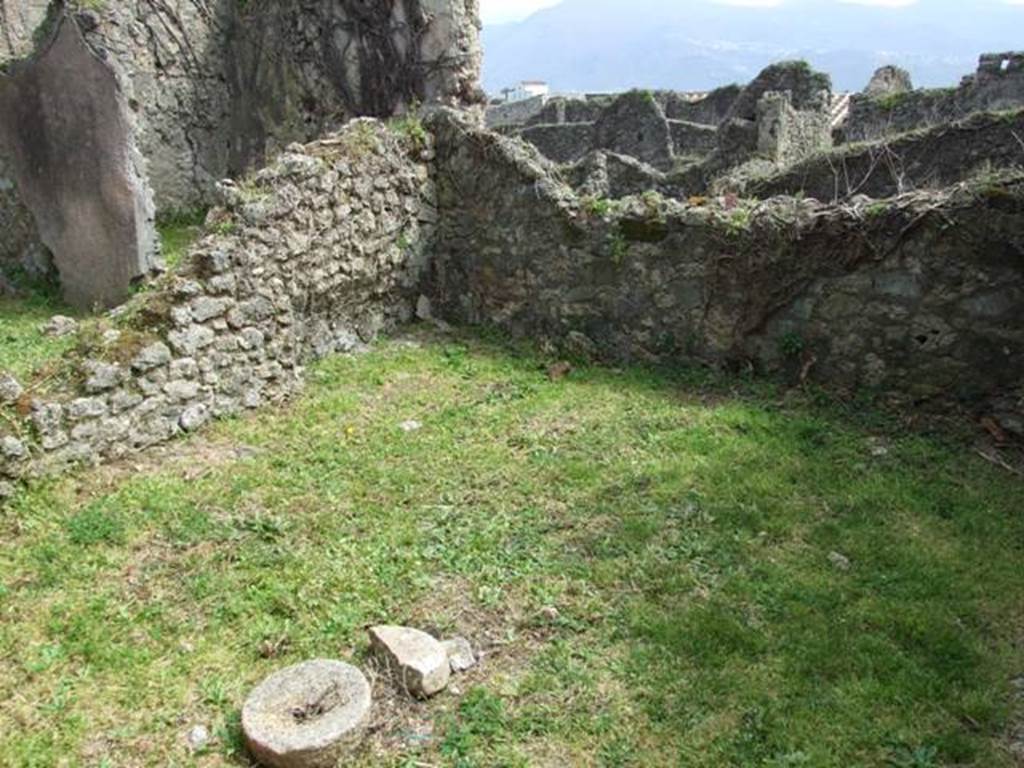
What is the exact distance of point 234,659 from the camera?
3.74 m

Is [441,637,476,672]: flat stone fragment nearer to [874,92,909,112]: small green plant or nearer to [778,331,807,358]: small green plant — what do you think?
[778,331,807,358]: small green plant

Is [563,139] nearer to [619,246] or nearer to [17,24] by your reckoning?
[17,24]

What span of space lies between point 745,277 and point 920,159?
4483 mm

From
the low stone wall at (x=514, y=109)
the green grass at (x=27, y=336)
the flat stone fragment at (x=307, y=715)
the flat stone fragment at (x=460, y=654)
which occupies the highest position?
the low stone wall at (x=514, y=109)

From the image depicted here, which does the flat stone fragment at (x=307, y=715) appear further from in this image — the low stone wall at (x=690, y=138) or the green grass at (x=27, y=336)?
the low stone wall at (x=690, y=138)

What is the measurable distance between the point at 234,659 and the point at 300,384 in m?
3.04

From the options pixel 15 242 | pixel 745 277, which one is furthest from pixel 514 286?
pixel 15 242

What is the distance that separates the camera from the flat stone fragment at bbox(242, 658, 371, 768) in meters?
3.17

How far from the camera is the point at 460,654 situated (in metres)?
3.76

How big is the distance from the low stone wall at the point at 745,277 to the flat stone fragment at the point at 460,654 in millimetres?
3636

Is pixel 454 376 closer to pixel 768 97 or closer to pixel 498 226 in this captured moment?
pixel 498 226

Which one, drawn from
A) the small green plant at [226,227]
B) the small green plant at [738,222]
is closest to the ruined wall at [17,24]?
the small green plant at [226,227]

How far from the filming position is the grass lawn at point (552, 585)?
3.34 m

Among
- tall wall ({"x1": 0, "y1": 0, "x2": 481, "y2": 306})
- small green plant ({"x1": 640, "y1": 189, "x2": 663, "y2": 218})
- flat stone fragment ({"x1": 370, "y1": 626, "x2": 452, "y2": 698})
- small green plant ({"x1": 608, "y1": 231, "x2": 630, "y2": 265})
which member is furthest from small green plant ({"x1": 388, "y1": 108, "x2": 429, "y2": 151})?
flat stone fragment ({"x1": 370, "y1": 626, "x2": 452, "y2": 698})
